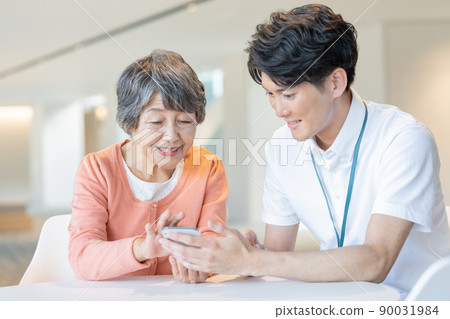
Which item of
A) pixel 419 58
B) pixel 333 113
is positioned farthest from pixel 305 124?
pixel 419 58

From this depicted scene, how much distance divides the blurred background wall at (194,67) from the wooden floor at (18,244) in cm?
20

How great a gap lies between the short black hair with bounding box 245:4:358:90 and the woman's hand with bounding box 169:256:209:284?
0.43m

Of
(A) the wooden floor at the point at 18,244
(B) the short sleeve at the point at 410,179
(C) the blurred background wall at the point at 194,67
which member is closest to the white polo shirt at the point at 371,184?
(B) the short sleeve at the point at 410,179

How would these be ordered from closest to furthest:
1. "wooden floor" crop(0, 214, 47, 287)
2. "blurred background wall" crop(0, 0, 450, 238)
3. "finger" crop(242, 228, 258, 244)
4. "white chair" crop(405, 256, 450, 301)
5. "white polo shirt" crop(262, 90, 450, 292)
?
1. "white chair" crop(405, 256, 450, 301)
2. "white polo shirt" crop(262, 90, 450, 292)
3. "finger" crop(242, 228, 258, 244)
4. "wooden floor" crop(0, 214, 47, 287)
5. "blurred background wall" crop(0, 0, 450, 238)

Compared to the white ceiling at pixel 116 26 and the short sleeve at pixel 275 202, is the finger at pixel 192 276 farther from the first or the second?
the white ceiling at pixel 116 26

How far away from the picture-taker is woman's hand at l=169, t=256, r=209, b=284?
921 millimetres

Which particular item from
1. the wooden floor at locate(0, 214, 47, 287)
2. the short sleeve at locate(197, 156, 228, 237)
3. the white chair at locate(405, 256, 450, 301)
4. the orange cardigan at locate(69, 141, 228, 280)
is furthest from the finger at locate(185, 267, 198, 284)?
the wooden floor at locate(0, 214, 47, 287)

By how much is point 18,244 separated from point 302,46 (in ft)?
12.9

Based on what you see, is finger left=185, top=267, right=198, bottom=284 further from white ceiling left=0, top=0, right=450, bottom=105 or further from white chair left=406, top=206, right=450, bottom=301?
white ceiling left=0, top=0, right=450, bottom=105

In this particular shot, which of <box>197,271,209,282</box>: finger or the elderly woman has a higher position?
the elderly woman

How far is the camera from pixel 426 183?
0.96 metres

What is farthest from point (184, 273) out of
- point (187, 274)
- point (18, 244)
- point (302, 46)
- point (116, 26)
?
point (18, 244)

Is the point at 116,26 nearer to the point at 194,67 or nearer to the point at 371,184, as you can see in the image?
the point at 194,67

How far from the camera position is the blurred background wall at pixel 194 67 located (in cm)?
377
